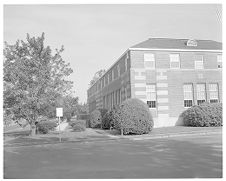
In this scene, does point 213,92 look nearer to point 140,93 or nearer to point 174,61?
point 174,61

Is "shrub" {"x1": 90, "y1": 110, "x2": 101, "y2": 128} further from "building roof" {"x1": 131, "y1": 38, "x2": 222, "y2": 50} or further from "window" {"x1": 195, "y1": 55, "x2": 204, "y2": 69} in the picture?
"window" {"x1": 195, "y1": 55, "x2": 204, "y2": 69}

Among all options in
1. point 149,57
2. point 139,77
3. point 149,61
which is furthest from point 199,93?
point 139,77

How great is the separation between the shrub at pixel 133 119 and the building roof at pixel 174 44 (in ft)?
27.6

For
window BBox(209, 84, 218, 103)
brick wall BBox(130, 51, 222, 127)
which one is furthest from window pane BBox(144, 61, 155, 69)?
window BBox(209, 84, 218, 103)

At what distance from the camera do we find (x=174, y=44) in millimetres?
28734

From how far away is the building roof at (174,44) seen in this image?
89.4 feet

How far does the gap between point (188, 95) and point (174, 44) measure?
19.8 feet

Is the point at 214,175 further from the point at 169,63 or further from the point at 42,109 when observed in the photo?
the point at 169,63

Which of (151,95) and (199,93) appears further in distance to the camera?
(199,93)

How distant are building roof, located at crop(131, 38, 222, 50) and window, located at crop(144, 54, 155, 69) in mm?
955

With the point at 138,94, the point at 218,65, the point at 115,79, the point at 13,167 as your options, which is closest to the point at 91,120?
the point at 115,79

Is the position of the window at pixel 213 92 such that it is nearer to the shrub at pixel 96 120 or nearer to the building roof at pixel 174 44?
the building roof at pixel 174 44

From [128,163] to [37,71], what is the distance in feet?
Result: 49.9

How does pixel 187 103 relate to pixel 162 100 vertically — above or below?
below
